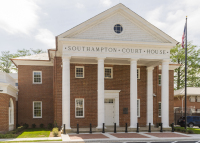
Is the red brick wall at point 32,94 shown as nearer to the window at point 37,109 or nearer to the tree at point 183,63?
the window at point 37,109

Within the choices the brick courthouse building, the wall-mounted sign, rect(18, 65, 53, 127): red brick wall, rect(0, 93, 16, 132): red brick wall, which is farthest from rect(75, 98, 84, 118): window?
rect(0, 93, 16, 132): red brick wall

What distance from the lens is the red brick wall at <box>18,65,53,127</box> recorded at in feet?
89.5

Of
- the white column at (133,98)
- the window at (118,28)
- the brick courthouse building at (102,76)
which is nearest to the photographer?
the brick courthouse building at (102,76)

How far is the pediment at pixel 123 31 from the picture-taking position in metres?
20.7

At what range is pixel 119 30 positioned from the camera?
70.4 ft

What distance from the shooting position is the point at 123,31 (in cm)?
2142

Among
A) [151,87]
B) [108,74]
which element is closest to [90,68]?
[108,74]

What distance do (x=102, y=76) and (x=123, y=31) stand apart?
4.63 metres

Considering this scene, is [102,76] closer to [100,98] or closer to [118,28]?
[100,98]

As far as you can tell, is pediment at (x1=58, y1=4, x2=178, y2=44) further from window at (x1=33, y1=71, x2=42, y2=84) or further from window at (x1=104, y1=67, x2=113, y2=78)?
window at (x1=33, y1=71, x2=42, y2=84)

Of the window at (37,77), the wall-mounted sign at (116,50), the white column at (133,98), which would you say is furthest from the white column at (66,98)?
the window at (37,77)

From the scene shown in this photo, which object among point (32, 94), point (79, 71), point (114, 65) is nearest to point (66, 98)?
point (79, 71)

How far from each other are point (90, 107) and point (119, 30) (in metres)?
8.44

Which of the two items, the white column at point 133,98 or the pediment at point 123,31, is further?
the white column at point 133,98
